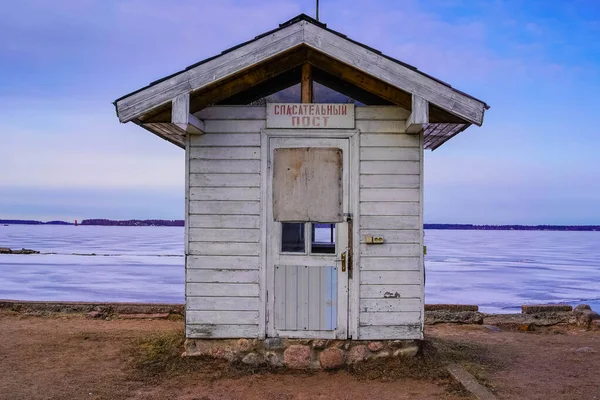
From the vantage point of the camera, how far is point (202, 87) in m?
6.80

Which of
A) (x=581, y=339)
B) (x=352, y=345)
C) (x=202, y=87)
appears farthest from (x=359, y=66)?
(x=581, y=339)

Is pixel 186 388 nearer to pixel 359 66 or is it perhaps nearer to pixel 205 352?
pixel 205 352

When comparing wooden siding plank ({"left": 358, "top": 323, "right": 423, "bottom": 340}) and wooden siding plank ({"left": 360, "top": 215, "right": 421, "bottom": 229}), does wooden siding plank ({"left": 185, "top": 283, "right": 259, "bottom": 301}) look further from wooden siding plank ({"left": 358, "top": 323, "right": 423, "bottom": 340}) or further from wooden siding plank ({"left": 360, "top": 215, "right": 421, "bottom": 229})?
wooden siding plank ({"left": 360, "top": 215, "right": 421, "bottom": 229})

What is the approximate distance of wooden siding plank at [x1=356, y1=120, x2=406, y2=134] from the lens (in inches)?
284

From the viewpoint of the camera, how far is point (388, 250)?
7.14 m

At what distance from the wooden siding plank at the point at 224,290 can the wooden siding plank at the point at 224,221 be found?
Answer: 29.4 inches

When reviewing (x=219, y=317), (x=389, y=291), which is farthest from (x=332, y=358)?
(x=219, y=317)

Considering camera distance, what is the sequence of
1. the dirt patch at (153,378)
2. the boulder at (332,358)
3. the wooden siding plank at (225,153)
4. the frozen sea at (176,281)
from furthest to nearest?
the frozen sea at (176,281) < the wooden siding plank at (225,153) < the boulder at (332,358) < the dirt patch at (153,378)

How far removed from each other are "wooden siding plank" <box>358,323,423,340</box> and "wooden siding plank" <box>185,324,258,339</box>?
137 cm

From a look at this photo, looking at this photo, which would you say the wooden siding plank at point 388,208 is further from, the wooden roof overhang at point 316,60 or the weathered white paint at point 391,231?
the wooden roof overhang at point 316,60

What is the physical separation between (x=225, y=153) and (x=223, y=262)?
140 cm

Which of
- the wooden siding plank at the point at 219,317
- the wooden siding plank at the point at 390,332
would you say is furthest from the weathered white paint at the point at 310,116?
the wooden siding plank at the point at 390,332

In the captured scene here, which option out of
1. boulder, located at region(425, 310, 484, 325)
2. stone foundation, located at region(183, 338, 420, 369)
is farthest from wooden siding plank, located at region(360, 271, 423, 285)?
boulder, located at region(425, 310, 484, 325)

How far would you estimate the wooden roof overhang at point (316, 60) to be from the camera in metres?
6.65
